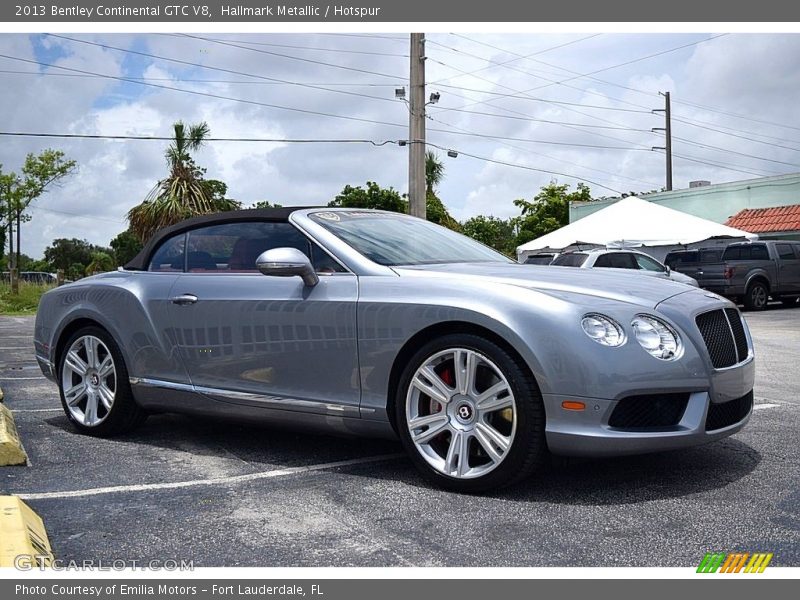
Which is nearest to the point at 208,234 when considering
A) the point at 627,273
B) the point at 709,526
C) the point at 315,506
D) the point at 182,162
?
the point at 315,506

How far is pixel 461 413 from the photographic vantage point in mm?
4176

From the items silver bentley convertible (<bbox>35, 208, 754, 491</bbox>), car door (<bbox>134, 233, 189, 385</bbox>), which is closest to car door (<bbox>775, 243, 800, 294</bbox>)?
silver bentley convertible (<bbox>35, 208, 754, 491</bbox>)

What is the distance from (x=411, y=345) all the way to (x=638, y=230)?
15944 millimetres

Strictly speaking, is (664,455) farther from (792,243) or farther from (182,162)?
(182,162)

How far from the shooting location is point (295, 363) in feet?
15.4

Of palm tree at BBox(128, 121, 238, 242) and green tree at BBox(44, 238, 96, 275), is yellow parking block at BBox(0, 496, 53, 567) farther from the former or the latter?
green tree at BBox(44, 238, 96, 275)

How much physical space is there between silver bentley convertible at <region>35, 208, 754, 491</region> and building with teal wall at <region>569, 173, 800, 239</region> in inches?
967

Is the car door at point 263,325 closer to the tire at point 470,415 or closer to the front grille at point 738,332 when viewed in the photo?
the tire at point 470,415

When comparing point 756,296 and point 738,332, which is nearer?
point 738,332

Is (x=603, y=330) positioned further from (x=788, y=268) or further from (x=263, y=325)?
(x=788, y=268)

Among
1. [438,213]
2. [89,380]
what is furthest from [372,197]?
[89,380]

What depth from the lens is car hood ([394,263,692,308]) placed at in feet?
13.4

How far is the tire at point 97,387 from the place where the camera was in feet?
18.3

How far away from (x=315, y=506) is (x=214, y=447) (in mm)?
1564
